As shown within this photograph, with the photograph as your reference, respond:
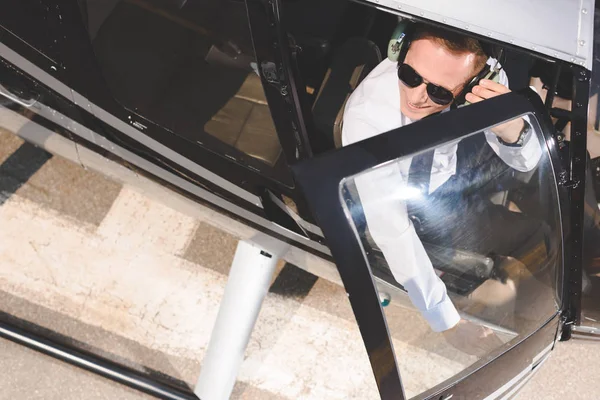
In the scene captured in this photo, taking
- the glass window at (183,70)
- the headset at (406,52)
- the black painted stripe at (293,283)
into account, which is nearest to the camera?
the headset at (406,52)

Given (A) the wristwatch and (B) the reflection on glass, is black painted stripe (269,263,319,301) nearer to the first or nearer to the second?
(B) the reflection on glass

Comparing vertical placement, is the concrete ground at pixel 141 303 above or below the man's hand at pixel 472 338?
below

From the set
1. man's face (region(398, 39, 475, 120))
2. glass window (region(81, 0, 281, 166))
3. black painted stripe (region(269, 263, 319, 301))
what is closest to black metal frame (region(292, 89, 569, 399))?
man's face (region(398, 39, 475, 120))

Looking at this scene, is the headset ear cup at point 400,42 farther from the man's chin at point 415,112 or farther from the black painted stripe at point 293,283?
the black painted stripe at point 293,283

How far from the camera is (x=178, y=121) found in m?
2.13

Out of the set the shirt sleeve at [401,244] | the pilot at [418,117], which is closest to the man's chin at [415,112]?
the pilot at [418,117]

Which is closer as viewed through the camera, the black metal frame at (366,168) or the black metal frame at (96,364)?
the black metal frame at (366,168)

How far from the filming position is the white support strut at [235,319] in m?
2.52

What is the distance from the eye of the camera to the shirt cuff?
1.84 metres

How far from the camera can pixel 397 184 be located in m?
1.66

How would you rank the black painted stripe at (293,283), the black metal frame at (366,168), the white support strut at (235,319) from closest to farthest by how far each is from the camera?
the black metal frame at (366,168) → the white support strut at (235,319) → the black painted stripe at (293,283)

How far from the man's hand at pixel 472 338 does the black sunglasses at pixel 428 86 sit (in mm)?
609

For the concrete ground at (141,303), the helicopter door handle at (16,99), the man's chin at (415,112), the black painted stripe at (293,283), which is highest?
the man's chin at (415,112)

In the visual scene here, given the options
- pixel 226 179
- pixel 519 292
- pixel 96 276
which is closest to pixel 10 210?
pixel 96 276
